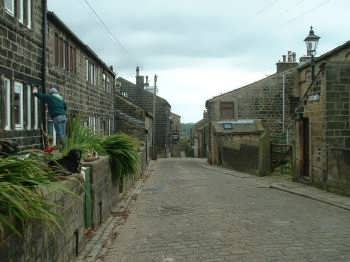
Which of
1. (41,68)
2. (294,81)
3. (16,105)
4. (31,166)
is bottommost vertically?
(31,166)

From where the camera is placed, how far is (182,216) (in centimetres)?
1146

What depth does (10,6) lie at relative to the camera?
12.4m

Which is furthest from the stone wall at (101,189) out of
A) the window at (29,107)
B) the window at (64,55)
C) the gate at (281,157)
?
the gate at (281,157)

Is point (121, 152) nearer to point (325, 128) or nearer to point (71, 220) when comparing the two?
point (71, 220)

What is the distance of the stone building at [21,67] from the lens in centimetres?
1184

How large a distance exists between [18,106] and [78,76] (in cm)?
879

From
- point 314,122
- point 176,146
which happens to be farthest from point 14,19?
point 176,146

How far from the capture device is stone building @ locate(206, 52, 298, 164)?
134 feet

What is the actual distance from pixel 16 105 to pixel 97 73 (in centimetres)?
1516

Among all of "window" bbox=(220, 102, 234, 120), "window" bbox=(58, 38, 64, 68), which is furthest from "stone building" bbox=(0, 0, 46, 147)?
"window" bbox=(220, 102, 234, 120)

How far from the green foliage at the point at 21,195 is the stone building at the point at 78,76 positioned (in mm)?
8607

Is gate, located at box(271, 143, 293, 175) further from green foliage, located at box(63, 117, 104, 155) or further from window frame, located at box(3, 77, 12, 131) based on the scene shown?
window frame, located at box(3, 77, 12, 131)

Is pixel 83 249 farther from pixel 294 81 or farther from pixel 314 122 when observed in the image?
pixel 294 81

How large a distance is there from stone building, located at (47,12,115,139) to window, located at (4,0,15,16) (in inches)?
132
